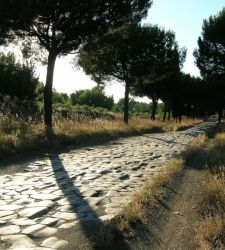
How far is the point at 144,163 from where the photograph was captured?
12414 millimetres

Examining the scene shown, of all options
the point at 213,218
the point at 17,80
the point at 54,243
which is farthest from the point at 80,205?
the point at 17,80

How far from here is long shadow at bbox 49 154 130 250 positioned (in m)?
5.57

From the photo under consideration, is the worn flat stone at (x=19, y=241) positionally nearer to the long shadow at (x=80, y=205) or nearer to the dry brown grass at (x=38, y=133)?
the long shadow at (x=80, y=205)

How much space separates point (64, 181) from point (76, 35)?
11449 mm

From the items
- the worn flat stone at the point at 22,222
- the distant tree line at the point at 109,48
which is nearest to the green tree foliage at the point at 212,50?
the distant tree line at the point at 109,48

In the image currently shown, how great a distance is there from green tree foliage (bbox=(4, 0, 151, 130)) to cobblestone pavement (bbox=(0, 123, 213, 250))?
6546 mm

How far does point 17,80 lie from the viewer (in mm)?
42812

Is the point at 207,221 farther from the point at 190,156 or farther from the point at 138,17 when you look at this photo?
the point at 138,17

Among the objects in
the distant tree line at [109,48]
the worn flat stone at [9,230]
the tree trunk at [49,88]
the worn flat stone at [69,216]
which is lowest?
the worn flat stone at [9,230]

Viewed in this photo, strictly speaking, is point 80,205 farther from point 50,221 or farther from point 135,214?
point 135,214

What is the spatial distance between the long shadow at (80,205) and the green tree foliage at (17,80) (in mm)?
32527

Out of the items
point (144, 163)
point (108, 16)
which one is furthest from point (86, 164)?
point (108, 16)

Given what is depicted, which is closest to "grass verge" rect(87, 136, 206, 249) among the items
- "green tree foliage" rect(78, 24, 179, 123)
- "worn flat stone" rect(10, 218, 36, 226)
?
"worn flat stone" rect(10, 218, 36, 226)

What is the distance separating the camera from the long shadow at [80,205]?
18.3 ft
